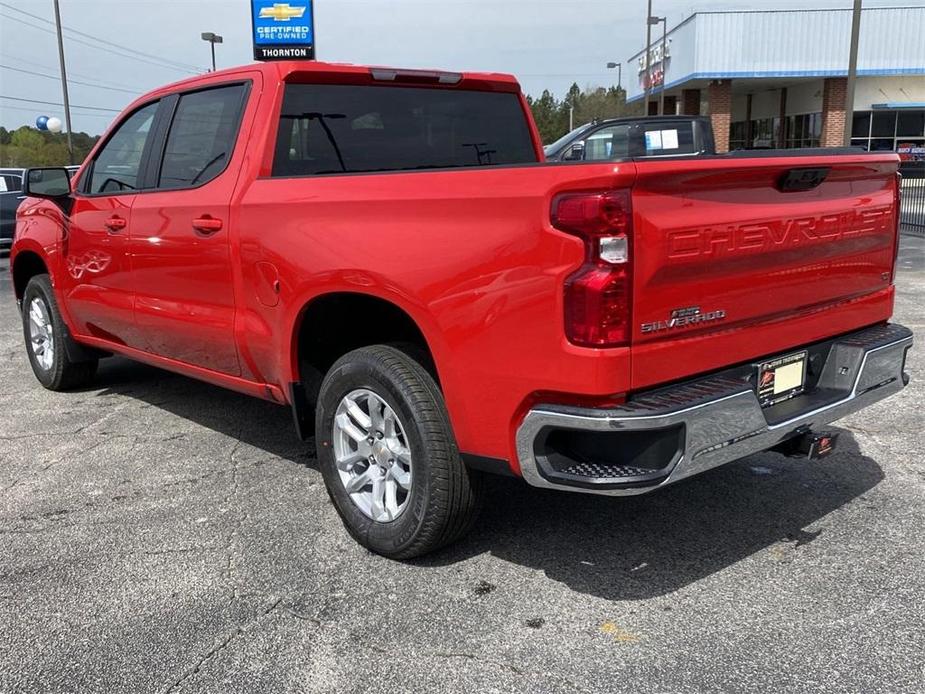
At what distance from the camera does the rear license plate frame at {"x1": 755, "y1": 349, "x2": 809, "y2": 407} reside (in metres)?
3.23

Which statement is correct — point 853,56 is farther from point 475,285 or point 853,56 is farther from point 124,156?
point 475,285

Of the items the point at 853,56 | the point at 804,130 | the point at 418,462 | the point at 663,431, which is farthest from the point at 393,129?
the point at 804,130

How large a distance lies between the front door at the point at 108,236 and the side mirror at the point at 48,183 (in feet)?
0.30

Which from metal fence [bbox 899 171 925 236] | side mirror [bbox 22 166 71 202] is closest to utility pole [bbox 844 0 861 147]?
metal fence [bbox 899 171 925 236]

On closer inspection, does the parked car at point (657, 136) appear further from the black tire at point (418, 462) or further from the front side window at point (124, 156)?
the black tire at point (418, 462)

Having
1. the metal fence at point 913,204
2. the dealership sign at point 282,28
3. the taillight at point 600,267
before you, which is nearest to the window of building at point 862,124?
the metal fence at point 913,204

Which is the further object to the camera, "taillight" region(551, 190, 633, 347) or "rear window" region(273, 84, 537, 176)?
"rear window" region(273, 84, 537, 176)

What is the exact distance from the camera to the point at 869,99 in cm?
3569

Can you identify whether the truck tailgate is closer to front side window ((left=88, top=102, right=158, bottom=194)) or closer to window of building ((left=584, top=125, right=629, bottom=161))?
front side window ((left=88, top=102, right=158, bottom=194))

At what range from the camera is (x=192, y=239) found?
4.33 metres

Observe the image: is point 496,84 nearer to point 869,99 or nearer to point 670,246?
point 670,246

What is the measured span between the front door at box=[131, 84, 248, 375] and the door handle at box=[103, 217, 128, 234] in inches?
6.3

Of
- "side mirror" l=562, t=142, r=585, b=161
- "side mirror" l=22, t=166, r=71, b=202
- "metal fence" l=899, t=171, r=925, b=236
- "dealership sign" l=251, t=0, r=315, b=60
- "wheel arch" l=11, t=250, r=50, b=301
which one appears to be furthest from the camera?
"dealership sign" l=251, t=0, r=315, b=60

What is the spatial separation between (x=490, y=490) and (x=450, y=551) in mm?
727
